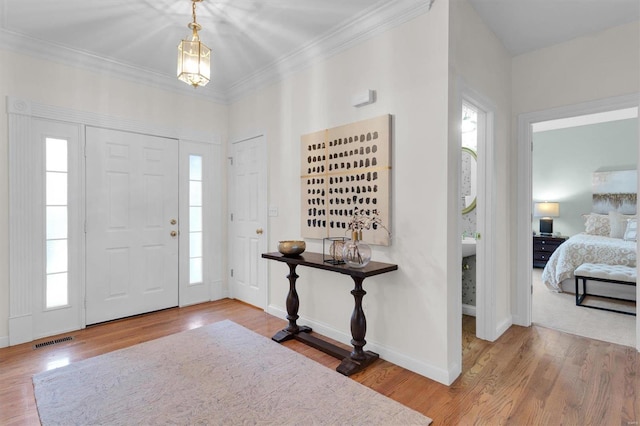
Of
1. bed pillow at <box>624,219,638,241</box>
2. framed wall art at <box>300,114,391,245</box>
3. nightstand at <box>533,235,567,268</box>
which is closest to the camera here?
framed wall art at <box>300,114,391,245</box>

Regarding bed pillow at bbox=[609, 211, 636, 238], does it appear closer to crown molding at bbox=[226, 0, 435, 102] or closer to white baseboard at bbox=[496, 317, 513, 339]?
white baseboard at bbox=[496, 317, 513, 339]

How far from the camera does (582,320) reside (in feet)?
11.3

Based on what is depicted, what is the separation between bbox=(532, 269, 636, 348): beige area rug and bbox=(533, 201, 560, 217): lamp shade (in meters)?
2.66

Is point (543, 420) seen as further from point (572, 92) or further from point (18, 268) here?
point (18, 268)

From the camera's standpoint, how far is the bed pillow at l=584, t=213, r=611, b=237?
5.56m

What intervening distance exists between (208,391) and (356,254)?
1.34 m

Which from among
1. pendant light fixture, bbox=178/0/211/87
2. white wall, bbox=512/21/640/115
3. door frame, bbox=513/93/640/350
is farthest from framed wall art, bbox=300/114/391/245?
white wall, bbox=512/21/640/115

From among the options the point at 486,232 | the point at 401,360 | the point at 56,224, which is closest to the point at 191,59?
the point at 56,224

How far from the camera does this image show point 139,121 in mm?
3674

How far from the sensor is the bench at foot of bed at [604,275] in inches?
145

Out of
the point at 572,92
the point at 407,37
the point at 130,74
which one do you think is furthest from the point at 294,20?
the point at 572,92

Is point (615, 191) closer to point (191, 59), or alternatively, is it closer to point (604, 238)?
point (604, 238)

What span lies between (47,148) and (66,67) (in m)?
0.83

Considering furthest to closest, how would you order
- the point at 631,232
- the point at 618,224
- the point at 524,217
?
the point at 618,224, the point at 631,232, the point at 524,217
